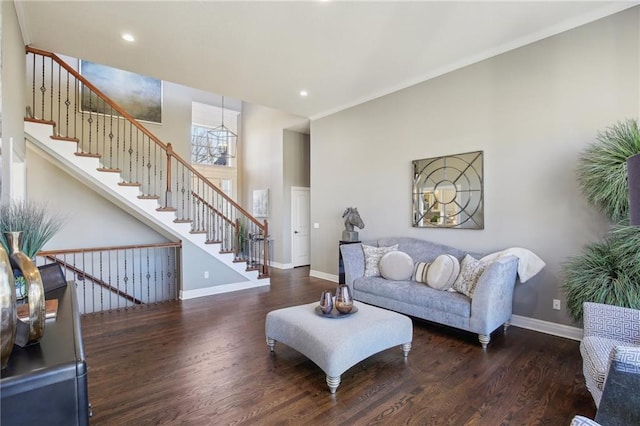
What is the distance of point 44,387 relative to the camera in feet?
3.10

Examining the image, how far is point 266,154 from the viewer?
817cm

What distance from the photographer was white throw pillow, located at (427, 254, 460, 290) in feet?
11.8

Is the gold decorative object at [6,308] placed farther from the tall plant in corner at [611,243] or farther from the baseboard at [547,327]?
the baseboard at [547,327]

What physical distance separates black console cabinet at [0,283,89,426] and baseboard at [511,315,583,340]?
412 cm

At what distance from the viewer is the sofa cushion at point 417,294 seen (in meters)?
3.28

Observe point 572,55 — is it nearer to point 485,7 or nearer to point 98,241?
point 485,7

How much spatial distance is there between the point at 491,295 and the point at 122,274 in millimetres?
6427

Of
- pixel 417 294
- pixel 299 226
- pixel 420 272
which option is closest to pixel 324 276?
pixel 299 226

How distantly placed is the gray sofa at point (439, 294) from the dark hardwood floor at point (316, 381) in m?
0.24

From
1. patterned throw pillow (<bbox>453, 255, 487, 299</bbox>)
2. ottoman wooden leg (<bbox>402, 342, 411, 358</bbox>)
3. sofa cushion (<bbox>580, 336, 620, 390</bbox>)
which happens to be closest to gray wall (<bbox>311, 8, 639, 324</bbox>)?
patterned throw pillow (<bbox>453, 255, 487, 299</bbox>)

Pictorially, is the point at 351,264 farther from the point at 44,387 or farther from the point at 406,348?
the point at 44,387

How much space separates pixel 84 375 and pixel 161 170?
606 centimetres

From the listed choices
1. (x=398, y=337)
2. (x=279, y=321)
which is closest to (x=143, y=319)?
(x=279, y=321)

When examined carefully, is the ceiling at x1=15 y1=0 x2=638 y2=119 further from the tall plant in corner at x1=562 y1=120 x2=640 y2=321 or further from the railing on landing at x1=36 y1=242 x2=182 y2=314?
the railing on landing at x1=36 y1=242 x2=182 y2=314
